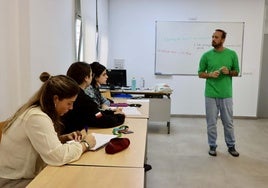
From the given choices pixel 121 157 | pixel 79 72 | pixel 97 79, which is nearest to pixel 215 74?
pixel 97 79

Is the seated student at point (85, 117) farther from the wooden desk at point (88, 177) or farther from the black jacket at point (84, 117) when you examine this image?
the wooden desk at point (88, 177)

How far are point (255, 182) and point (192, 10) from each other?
4.23m

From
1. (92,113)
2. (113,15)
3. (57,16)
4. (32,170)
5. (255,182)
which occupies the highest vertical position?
(113,15)

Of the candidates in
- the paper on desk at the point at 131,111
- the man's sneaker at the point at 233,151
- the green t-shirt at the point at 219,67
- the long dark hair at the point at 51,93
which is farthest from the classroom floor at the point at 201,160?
the long dark hair at the point at 51,93

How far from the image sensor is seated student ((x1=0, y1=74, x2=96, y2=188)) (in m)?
1.58

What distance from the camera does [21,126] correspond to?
1.63 metres

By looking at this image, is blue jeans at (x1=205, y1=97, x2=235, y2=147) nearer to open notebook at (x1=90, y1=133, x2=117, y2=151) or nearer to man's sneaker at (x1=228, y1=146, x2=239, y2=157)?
→ man's sneaker at (x1=228, y1=146, x2=239, y2=157)

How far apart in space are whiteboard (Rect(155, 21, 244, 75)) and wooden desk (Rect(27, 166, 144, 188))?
5.14 meters

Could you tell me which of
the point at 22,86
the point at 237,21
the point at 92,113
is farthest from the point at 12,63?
the point at 237,21

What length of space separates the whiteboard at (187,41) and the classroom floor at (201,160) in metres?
1.54

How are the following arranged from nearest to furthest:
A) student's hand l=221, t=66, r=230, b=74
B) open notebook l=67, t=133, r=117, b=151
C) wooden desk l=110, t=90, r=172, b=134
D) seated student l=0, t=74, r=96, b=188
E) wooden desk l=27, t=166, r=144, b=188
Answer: wooden desk l=27, t=166, r=144, b=188 < seated student l=0, t=74, r=96, b=188 < open notebook l=67, t=133, r=117, b=151 < student's hand l=221, t=66, r=230, b=74 < wooden desk l=110, t=90, r=172, b=134

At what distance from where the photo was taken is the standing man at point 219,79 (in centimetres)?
388

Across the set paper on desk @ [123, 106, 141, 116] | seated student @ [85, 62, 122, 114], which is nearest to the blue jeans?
paper on desk @ [123, 106, 141, 116]

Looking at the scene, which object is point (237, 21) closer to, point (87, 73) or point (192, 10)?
point (192, 10)
